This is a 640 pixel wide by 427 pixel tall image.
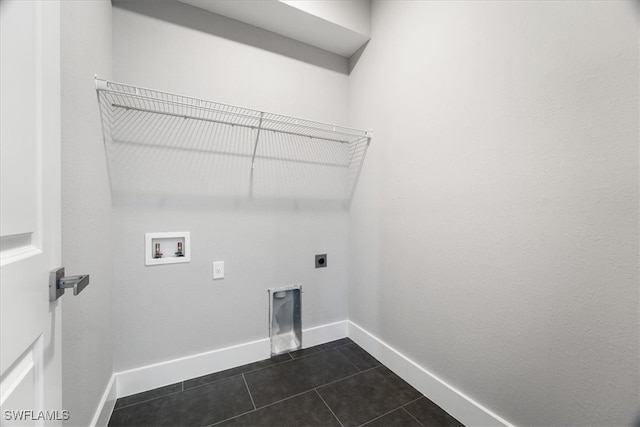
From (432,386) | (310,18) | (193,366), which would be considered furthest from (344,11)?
(193,366)

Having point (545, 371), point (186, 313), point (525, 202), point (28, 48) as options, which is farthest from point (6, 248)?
point (545, 371)

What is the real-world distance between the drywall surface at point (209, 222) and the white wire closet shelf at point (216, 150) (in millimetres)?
29

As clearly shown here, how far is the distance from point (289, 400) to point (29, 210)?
143 centimetres

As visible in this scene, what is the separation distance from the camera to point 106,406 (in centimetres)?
121

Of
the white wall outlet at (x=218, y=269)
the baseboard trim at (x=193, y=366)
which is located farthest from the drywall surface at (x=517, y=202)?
the white wall outlet at (x=218, y=269)

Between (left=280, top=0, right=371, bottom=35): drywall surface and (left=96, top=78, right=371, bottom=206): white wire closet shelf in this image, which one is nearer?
(left=96, top=78, right=371, bottom=206): white wire closet shelf

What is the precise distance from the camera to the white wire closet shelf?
4.57ft

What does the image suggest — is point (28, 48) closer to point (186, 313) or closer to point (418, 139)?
point (186, 313)

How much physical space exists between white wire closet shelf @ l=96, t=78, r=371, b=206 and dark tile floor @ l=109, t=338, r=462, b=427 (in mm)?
1160

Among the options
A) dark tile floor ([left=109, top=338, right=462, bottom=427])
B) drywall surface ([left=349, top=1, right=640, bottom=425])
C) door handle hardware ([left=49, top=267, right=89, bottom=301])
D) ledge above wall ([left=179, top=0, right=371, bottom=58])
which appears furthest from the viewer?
ledge above wall ([left=179, top=0, right=371, bottom=58])

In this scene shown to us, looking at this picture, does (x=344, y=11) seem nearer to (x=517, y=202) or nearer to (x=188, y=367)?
(x=517, y=202)
